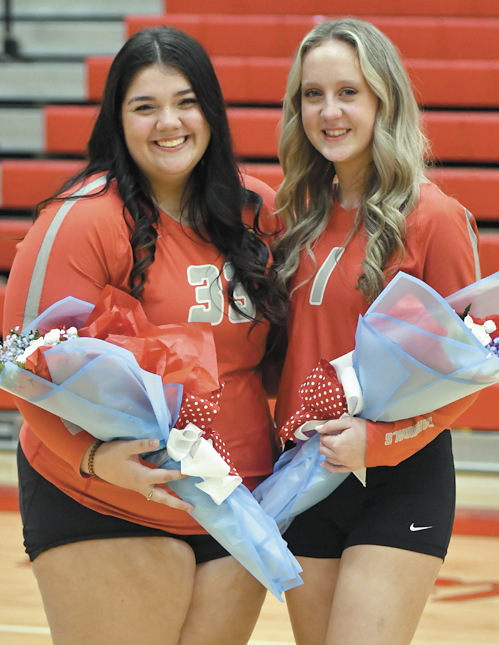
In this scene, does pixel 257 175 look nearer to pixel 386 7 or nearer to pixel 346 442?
pixel 386 7

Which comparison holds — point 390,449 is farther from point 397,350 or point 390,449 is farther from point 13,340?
point 13,340

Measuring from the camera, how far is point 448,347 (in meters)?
1.29

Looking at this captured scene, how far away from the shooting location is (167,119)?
4.85 feet

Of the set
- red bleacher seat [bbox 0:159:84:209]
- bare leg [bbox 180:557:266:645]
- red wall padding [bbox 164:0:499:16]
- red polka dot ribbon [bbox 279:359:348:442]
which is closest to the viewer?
red polka dot ribbon [bbox 279:359:348:442]

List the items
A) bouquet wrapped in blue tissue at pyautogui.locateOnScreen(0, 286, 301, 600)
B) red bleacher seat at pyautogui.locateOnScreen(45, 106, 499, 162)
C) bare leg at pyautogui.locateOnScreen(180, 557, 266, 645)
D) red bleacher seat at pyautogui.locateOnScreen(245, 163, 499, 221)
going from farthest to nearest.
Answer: red bleacher seat at pyautogui.locateOnScreen(45, 106, 499, 162) < red bleacher seat at pyautogui.locateOnScreen(245, 163, 499, 221) < bare leg at pyautogui.locateOnScreen(180, 557, 266, 645) < bouquet wrapped in blue tissue at pyautogui.locateOnScreen(0, 286, 301, 600)

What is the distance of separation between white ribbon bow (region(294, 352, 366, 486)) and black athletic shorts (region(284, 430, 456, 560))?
56mm

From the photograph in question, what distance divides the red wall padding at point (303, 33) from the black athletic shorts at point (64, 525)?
352 cm

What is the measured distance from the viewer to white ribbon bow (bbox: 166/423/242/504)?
50.6 inches

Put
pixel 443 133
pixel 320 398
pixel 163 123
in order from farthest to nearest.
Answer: pixel 443 133
pixel 163 123
pixel 320 398

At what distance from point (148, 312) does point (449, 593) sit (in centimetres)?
163

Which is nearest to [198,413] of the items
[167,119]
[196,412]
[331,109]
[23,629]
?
[196,412]

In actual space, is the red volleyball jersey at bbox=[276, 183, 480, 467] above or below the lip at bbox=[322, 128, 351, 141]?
below

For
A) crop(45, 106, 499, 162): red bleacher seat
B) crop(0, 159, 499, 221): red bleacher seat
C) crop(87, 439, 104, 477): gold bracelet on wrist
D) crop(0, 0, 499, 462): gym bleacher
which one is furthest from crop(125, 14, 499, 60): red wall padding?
crop(87, 439, 104, 477): gold bracelet on wrist

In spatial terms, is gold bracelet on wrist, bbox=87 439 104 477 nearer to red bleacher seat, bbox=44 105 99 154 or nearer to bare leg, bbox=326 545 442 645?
bare leg, bbox=326 545 442 645
